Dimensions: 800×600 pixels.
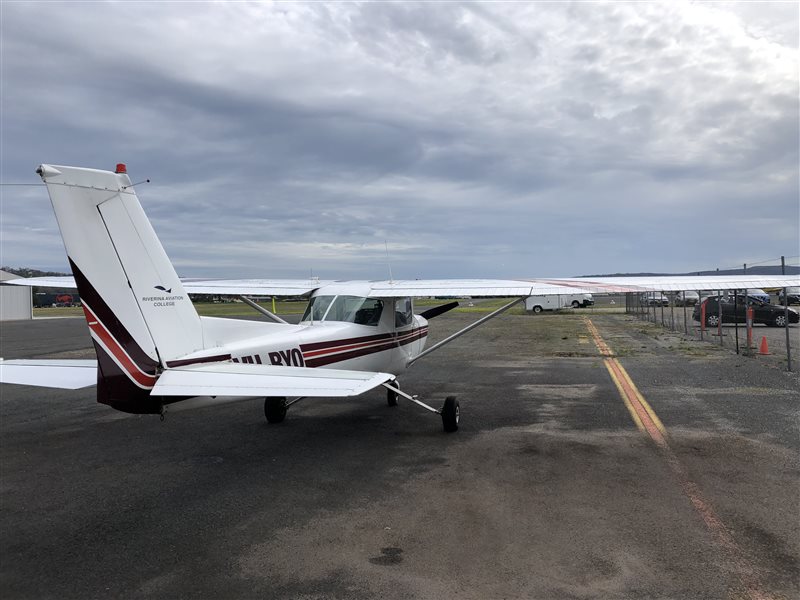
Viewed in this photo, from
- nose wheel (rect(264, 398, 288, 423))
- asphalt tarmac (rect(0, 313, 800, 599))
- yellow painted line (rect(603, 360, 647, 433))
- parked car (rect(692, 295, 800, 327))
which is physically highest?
parked car (rect(692, 295, 800, 327))

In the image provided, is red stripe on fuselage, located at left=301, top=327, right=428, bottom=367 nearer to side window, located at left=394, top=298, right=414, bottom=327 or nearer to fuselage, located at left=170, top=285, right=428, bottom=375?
fuselage, located at left=170, top=285, right=428, bottom=375

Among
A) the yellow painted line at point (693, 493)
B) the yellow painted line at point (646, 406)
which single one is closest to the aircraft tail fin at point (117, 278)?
the yellow painted line at point (693, 493)

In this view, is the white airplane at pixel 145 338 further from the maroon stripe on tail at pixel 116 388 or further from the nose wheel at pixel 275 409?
the nose wheel at pixel 275 409

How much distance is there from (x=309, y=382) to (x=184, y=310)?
166cm

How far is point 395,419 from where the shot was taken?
28.9 feet

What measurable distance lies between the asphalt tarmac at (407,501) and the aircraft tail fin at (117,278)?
125 cm

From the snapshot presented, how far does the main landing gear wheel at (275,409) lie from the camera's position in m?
8.46

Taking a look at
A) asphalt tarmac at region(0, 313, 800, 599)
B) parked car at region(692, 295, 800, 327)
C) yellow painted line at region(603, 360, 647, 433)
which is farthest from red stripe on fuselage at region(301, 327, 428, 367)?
parked car at region(692, 295, 800, 327)

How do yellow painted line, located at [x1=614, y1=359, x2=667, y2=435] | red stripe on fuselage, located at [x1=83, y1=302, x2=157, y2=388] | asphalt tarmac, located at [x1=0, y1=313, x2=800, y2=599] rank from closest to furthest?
1. asphalt tarmac, located at [x1=0, y1=313, x2=800, y2=599]
2. red stripe on fuselage, located at [x1=83, y1=302, x2=157, y2=388]
3. yellow painted line, located at [x1=614, y1=359, x2=667, y2=435]

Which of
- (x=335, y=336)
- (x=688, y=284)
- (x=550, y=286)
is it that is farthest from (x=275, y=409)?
(x=688, y=284)

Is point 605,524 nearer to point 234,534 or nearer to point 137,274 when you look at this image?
point 234,534

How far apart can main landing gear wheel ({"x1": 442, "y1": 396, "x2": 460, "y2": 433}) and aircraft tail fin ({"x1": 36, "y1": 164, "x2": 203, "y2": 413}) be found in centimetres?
373

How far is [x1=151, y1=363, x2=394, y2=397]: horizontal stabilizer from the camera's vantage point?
4.84 meters

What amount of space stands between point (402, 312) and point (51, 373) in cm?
516
